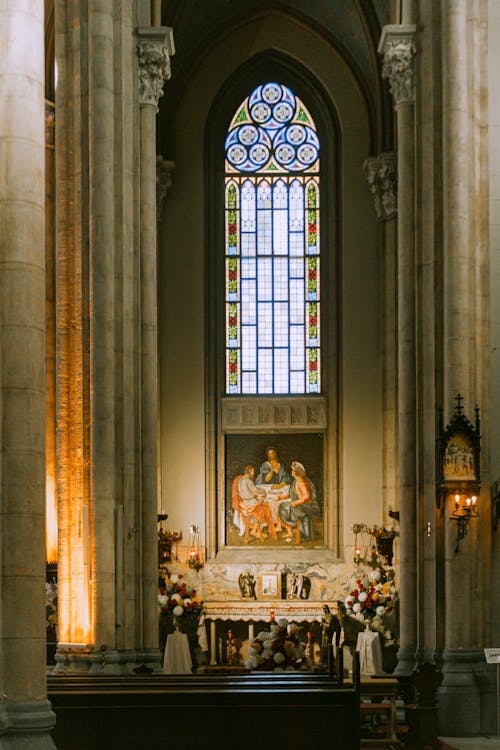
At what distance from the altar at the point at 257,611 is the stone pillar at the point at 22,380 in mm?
19217

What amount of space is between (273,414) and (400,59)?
1196 cm

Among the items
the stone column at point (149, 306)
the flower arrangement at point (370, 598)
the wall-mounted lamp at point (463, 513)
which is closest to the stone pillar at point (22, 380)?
the wall-mounted lamp at point (463, 513)

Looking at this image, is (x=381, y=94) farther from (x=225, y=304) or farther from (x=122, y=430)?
(x=122, y=430)

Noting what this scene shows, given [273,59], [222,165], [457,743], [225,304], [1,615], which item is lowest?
[457,743]

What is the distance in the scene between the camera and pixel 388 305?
104 feet

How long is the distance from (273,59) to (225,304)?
5.98m

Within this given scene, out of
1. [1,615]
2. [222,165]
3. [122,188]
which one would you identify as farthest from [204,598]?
[1,615]

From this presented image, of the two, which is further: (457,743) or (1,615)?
(457,743)

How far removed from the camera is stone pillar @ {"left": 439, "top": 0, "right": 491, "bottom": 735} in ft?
63.0

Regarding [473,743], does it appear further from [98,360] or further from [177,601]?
[177,601]

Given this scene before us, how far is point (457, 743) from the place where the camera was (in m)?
18.0

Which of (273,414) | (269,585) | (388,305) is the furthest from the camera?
(273,414)

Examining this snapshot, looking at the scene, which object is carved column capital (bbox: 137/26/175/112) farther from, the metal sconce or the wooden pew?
the wooden pew

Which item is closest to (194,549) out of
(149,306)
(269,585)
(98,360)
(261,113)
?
(269,585)
